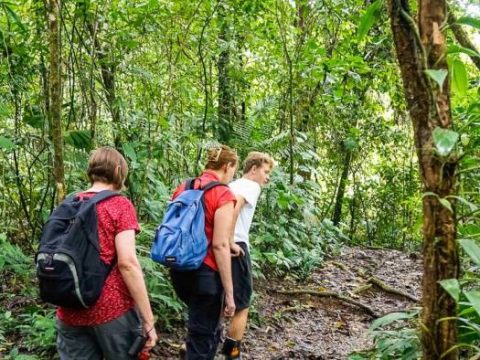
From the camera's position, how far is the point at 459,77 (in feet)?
7.93

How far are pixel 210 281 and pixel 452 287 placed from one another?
1.79 m

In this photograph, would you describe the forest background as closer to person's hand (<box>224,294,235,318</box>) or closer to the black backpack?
person's hand (<box>224,294,235,318</box>)

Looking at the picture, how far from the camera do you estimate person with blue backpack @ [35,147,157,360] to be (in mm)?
2395

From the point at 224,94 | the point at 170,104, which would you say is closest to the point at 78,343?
the point at 170,104

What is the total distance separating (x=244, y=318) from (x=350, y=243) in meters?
7.49

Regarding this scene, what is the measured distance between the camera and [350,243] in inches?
443

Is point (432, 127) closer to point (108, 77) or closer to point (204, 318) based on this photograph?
point (204, 318)

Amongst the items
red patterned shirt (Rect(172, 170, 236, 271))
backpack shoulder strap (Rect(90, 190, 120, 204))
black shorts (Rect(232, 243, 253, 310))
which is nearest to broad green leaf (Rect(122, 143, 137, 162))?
black shorts (Rect(232, 243, 253, 310))

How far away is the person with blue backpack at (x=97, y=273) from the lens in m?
2.39

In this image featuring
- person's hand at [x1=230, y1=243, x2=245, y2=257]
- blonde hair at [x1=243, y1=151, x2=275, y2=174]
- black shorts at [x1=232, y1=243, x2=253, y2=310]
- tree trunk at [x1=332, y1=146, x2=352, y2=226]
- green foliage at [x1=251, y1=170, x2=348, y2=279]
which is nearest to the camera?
person's hand at [x1=230, y1=243, x2=245, y2=257]

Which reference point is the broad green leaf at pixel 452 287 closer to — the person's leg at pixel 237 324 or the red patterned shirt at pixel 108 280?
the red patterned shirt at pixel 108 280

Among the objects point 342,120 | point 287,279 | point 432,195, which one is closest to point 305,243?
point 287,279

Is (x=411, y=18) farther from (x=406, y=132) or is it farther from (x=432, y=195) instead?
(x=406, y=132)

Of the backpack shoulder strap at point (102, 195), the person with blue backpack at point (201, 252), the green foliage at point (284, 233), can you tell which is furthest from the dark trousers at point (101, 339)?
the green foliage at point (284, 233)
